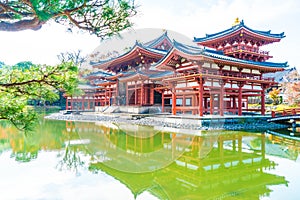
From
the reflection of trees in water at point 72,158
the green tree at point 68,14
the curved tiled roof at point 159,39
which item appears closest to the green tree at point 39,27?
the green tree at point 68,14

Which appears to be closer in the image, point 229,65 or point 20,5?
point 20,5

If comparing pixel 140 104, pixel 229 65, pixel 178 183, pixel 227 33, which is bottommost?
pixel 178 183

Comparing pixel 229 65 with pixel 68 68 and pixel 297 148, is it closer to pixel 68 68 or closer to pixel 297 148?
pixel 297 148

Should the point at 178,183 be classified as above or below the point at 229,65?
below

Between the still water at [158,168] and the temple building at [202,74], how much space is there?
583cm

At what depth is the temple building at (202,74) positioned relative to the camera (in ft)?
47.1

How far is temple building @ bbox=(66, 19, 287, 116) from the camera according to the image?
47.1 feet

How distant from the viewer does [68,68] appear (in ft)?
9.26

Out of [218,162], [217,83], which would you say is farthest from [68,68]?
[217,83]

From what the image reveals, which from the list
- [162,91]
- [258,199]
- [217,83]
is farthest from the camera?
[162,91]

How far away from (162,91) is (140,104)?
2356 millimetres

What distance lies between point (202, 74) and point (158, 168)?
8.34 meters

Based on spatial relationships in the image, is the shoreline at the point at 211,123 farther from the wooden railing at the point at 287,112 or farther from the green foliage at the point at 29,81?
the green foliage at the point at 29,81

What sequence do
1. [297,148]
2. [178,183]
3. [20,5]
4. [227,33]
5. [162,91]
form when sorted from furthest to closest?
[162,91], [227,33], [297,148], [178,183], [20,5]
